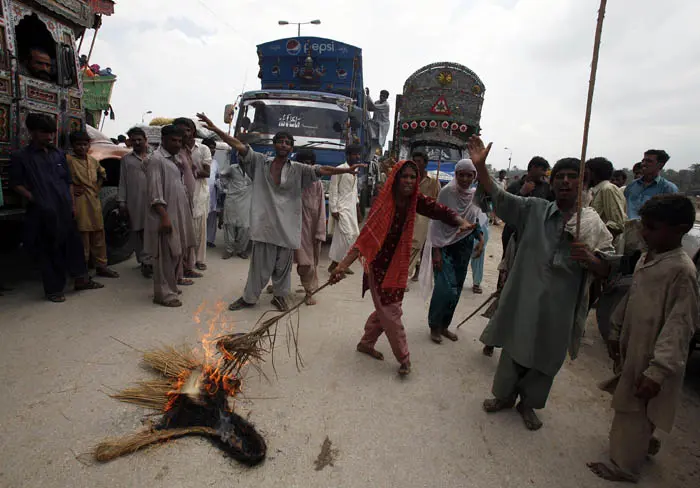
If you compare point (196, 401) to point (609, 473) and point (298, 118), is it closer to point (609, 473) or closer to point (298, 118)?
point (609, 473)

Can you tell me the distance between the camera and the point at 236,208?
6.28 meters

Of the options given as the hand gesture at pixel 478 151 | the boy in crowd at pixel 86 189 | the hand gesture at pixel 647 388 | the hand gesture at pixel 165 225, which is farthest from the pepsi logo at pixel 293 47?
the hand gesture at pixel 647 388

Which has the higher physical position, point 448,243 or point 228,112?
point 228,112

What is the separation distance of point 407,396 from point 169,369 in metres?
1.65

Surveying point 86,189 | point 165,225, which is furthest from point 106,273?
point 165,225

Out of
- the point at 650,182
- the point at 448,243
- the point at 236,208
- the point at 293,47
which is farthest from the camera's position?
the point at 293,47

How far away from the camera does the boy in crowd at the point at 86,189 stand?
4285 millimetres

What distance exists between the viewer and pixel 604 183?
375 cm

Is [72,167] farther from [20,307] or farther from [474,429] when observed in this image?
[474,429]

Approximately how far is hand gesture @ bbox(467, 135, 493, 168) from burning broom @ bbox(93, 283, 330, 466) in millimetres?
1639

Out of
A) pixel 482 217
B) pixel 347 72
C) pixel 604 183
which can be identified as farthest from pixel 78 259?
pixel 347 72

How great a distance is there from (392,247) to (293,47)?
24.6 feet

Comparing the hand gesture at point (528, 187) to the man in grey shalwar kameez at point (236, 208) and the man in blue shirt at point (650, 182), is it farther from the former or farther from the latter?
the man in grey shalwar kameez at point (236, 208)

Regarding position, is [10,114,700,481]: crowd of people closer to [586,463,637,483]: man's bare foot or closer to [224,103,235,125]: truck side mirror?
[586,463,637,483]: man's bare foot
